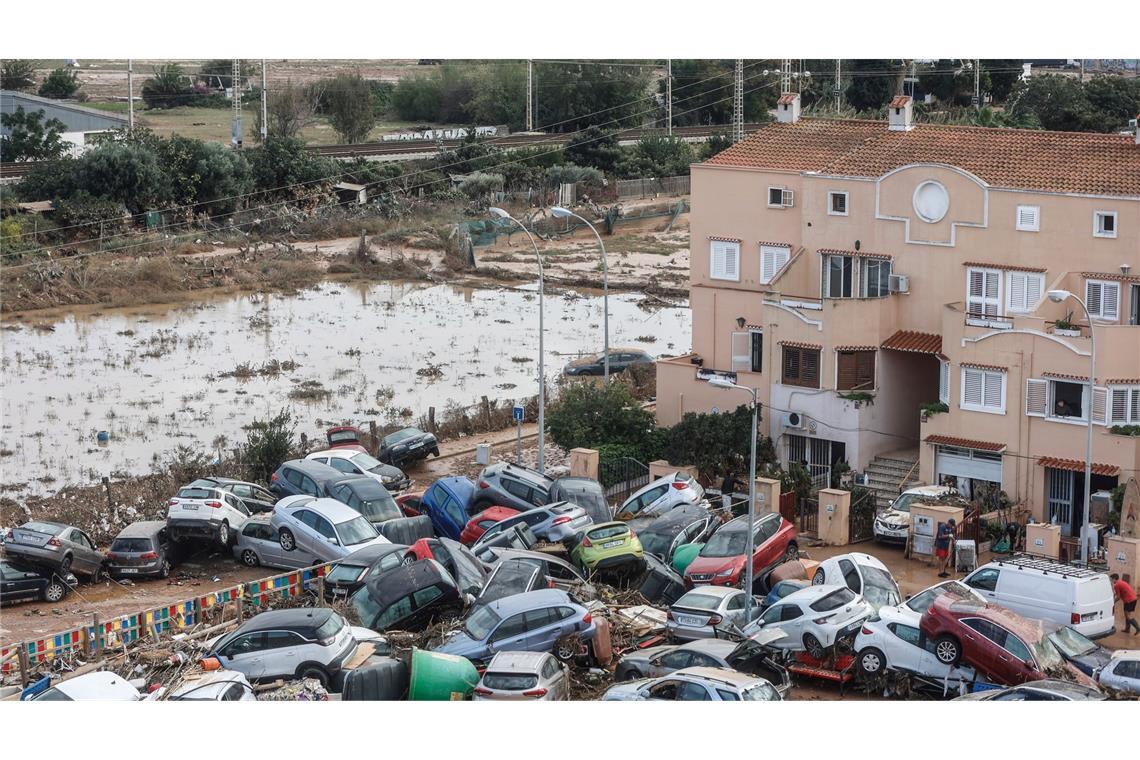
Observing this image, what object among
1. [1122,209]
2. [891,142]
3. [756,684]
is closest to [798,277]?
[891,142]

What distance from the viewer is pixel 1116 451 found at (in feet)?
125

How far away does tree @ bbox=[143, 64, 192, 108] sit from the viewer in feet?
374

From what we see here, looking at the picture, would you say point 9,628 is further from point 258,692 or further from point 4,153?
point 4,153

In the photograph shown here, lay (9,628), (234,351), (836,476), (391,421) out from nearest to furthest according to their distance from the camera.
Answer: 1. (9,628)
2. (836,476)
3. (391,421)
4. (234,351)

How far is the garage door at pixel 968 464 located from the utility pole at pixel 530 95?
223 feet

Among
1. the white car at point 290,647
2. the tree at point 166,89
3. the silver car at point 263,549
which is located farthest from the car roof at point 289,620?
the tree at point 166,89

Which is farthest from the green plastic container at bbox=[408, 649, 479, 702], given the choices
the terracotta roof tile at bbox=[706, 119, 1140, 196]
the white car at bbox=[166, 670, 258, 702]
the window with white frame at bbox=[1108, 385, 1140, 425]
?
the terracotta roof tile at bbox=[706, 119, 1140, 196]

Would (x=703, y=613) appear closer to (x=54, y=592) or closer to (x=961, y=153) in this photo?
(x=54, y=592)

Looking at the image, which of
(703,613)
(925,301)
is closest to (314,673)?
(703,613)

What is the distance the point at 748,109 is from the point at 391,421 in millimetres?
62665

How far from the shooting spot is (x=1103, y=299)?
4038cm

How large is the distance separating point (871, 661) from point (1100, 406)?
11522 mm

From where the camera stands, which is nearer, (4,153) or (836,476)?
(836,476)

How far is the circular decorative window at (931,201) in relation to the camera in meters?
42.5
